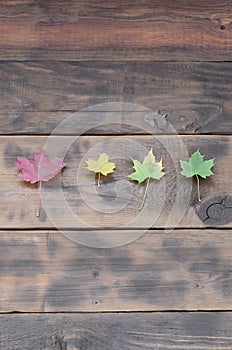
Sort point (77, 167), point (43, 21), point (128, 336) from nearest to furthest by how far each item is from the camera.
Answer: point (128, 336) < point (77, 167) < point (43, 21)

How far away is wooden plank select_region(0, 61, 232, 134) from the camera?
4.50 ft

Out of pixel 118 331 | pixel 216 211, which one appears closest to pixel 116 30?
pixel 216 211

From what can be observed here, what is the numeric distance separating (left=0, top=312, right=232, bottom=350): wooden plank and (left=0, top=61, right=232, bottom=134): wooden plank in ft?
1.30

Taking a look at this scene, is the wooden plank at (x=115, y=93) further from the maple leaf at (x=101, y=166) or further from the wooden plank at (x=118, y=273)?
the wooden plank at (x=118, y=273)

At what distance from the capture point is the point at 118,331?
1.23 meters

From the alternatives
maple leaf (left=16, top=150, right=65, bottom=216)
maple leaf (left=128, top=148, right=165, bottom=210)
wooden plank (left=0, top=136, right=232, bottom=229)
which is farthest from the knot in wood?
maple leaf (left=16, top=150, right=65, bottom=216)

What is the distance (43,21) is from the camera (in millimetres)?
1458

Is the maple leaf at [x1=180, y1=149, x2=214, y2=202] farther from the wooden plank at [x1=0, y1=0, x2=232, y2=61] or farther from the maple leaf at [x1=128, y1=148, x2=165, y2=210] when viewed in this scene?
the wooden plank at [x1=0, y1=0, x2=232, y2=61]

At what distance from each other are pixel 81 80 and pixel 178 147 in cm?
26

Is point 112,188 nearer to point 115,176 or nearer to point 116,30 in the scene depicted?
point 115,176

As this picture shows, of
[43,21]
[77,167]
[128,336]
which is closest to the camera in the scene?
[128,336]

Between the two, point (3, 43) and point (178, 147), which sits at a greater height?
point (3, 43)

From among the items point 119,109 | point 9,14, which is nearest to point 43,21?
point 9,14

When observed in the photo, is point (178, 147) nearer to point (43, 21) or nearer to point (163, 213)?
point (163, 213)
